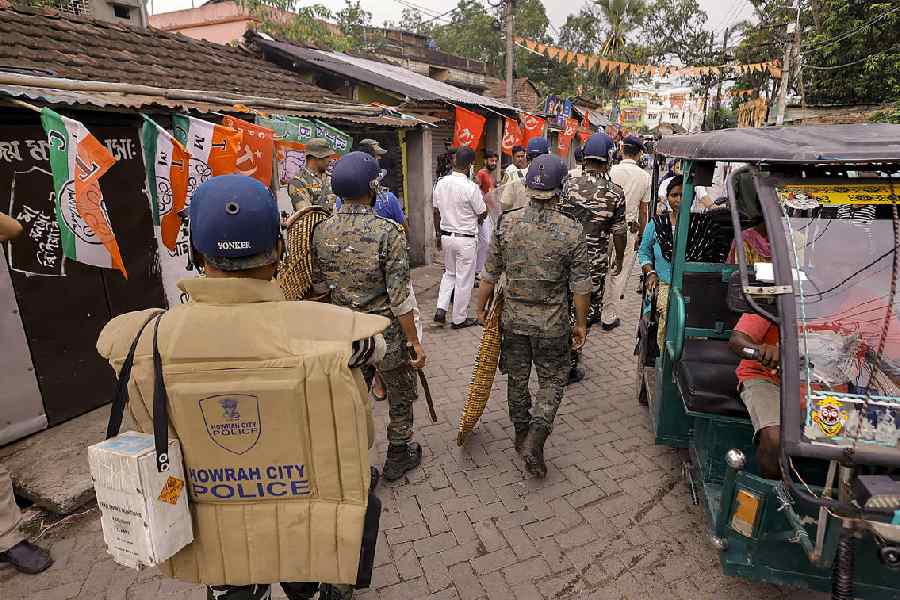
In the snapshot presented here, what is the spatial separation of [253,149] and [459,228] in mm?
2494

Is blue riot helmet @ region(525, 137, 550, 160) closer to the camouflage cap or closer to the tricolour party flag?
the camouflage cap

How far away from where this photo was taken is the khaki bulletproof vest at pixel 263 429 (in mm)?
1561

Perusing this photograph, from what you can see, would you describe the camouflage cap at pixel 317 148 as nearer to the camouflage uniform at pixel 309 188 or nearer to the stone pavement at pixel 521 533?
the camouflage uniform at pixel 309 188

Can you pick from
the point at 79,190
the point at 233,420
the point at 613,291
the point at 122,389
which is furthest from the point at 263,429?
the point at 613,291

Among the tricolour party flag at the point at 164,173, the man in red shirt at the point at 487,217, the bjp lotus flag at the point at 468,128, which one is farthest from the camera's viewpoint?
the bjp lotus flag at the point at 468,128

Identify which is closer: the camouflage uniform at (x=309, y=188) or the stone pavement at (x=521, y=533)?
the stone pavement at (x=521, y=533)

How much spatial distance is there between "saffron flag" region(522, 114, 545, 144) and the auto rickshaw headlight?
35.3 feet

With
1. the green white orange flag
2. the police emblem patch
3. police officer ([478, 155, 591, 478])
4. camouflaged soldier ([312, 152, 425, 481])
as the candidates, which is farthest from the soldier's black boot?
the green white orange flag

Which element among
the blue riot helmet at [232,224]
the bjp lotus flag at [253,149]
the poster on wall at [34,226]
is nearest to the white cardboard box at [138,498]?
the blue riot helmet at [232,224]

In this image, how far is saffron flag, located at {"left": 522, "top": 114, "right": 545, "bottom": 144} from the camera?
1217 cm

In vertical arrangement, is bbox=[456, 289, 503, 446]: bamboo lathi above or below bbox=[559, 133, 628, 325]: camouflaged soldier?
below

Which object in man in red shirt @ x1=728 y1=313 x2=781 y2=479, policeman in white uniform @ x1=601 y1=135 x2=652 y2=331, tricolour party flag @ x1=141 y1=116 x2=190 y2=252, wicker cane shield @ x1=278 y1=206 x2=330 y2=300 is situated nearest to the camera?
man in red shirt @ x1=728 y1=313 x2=781 y2=479

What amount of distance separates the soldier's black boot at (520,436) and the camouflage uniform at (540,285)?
0.26m

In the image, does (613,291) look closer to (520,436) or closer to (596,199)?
(596,199)
